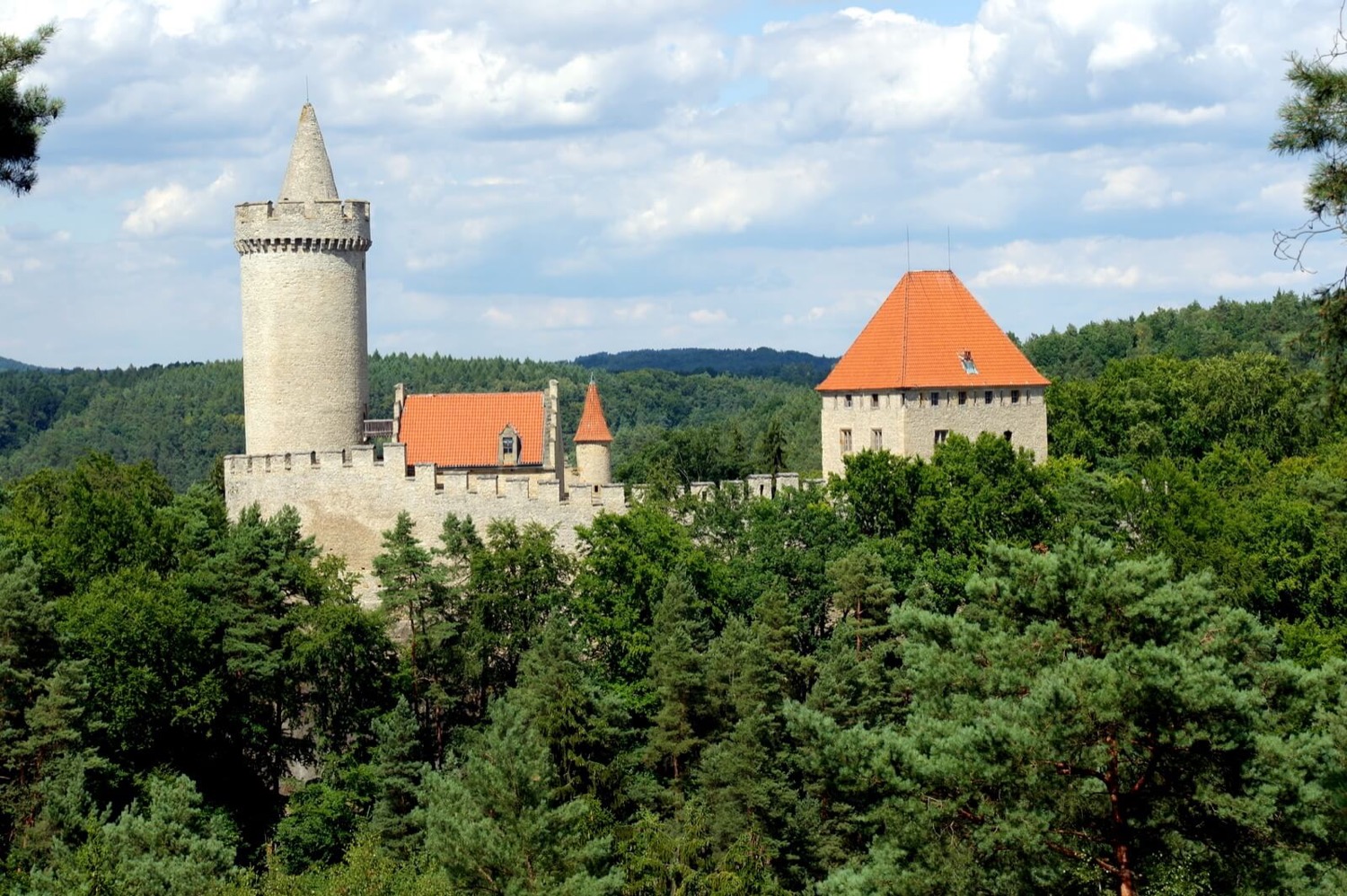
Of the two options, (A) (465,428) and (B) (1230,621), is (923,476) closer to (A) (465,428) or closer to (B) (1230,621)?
(A) (465,428)

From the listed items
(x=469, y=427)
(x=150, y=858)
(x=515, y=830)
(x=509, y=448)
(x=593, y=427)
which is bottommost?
(x=150, y=858)

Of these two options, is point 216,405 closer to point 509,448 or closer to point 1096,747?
point 509,448

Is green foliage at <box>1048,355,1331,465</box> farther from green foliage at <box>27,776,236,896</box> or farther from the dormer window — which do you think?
green foliage at <box>27,776,236,896</box>

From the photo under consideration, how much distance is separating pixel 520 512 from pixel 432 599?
112 inches

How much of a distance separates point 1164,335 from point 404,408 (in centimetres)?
6256

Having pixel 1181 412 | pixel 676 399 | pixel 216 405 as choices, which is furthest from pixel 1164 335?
pixel 676 399

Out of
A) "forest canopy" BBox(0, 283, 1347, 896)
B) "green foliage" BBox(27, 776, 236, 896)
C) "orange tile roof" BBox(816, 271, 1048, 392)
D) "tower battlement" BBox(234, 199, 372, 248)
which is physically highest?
"tower battlement" BBox(234, 199, 372, 248)

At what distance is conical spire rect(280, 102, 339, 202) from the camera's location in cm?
4166

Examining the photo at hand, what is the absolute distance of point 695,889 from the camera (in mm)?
30906

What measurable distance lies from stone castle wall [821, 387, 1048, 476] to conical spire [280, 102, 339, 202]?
1193 centimetres

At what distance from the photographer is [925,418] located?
40.4 m

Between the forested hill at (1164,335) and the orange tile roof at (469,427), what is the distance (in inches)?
1850

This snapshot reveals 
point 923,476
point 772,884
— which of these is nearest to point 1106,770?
point 772,884

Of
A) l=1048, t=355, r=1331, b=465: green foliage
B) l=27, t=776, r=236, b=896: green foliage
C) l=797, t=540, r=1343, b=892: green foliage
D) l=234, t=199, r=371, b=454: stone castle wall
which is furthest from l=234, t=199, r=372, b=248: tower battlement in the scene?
l=797, t=540, r=1343, b=892: green foliage
